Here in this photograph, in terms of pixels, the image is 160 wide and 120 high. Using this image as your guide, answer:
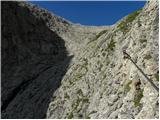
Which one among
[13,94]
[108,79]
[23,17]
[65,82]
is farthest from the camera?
[23,17]

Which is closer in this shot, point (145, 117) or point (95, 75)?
point (145, 117)

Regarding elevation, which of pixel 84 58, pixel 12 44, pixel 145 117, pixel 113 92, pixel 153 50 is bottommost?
pixel 145 117

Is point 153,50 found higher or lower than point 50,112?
higher

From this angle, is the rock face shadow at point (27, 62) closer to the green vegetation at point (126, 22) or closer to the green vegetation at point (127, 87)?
the green vegetation at point (126, 22)

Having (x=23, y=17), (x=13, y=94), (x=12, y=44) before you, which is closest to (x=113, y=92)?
(x=13, y=94)

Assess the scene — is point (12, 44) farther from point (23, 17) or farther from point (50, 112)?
point (50, 112)

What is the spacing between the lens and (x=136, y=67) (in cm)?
2566

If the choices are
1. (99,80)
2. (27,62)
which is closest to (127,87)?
(99,80)

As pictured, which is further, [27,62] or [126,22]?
[27,62]

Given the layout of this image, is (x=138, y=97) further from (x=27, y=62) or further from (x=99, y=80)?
(x=27, y=62)

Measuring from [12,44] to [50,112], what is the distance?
2732cm

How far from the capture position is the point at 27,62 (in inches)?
2112

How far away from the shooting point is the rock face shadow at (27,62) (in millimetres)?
36094

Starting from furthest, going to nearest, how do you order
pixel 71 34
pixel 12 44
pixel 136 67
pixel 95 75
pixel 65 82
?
pixel 71 34
pixel 12 44
pixel 65 82
pixel 95 75
pixel 136 67
